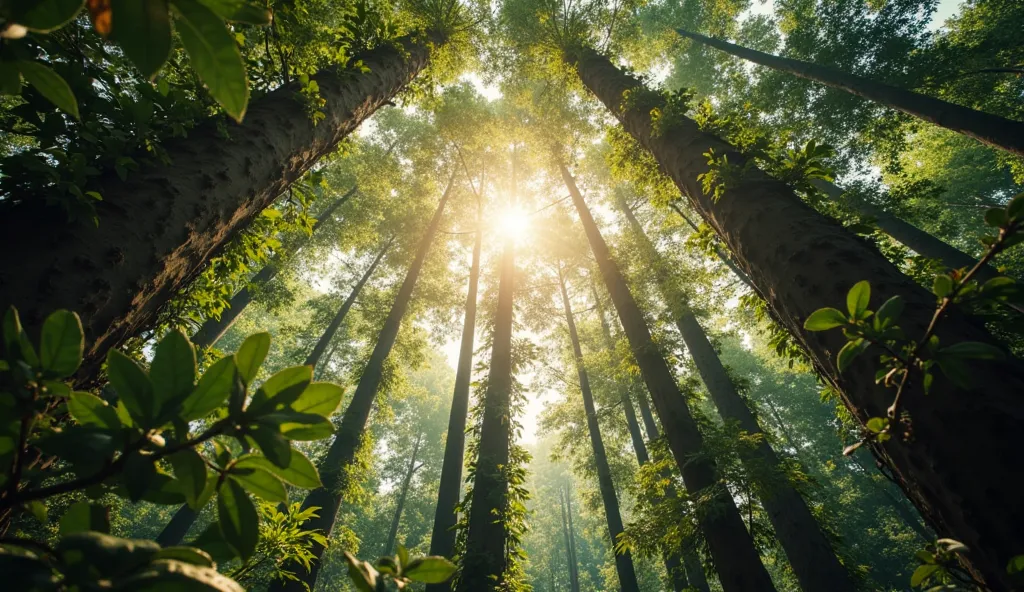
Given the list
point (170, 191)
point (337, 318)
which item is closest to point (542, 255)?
point (337, 318)

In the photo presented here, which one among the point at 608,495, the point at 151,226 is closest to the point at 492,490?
the point at 151,226

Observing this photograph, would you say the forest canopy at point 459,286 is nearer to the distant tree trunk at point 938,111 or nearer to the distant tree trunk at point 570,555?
the distant tree trunk at point 938,111

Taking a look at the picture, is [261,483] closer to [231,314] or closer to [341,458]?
[341,458]

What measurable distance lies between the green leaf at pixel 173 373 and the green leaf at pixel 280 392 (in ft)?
0.24

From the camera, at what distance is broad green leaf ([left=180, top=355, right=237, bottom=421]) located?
490 millimetres

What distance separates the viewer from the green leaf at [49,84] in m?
0.45

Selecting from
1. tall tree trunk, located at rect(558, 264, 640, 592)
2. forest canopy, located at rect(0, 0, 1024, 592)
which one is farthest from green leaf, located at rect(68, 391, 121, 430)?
tall tree trunk, located at rect(558, 264, 640, 592)

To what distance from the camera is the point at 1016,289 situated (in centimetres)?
75

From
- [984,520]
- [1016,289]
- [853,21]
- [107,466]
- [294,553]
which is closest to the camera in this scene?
[107,466]

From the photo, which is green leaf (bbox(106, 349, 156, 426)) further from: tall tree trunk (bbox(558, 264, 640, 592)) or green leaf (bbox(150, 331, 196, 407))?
tall tree trunk (bbox(558, 264, 640, 592))

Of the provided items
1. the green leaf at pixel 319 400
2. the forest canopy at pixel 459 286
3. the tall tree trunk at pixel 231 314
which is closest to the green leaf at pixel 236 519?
the forest canopy at pixel 459 286

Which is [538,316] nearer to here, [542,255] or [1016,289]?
[542,255]

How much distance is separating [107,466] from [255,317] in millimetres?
21849

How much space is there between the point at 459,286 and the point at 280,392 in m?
11.4
